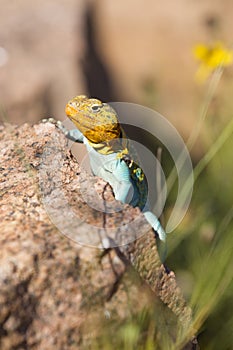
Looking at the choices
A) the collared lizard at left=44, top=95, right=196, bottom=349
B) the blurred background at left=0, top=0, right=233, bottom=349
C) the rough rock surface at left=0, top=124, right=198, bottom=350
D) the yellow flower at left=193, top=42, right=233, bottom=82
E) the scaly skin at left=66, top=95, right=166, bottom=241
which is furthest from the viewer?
the blurred background at left=0, top=0, right=233, bottom=349

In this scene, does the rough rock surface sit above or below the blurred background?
above

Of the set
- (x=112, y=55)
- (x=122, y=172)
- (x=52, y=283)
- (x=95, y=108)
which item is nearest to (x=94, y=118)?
(x=95, y=108)

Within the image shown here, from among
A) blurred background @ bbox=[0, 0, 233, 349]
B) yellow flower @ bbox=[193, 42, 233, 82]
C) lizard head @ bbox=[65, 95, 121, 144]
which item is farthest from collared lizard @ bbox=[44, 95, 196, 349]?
blurred background @ bbox=[0, 0, 233, 349]

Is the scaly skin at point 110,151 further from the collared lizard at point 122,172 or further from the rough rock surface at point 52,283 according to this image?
the rough rock surface at point 52,283

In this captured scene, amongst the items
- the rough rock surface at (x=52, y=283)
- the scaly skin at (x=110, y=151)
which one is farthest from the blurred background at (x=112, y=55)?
the rough rock surface at (x=52, y=283)

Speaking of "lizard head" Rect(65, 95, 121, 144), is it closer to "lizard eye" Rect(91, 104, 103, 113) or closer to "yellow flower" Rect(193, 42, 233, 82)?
"lizard eye" Rect(91, 104, 103, 113)

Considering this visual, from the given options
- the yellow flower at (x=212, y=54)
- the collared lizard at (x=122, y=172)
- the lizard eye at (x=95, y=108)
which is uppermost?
the lizard eye at (x=95, y=108)

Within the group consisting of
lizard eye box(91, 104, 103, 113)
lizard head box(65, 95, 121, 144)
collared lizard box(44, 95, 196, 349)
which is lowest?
collared lizard box(44, 95, 196, 349)

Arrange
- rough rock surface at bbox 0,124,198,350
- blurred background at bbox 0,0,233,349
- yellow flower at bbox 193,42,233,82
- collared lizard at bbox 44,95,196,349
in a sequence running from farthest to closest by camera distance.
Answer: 1. blurred background at bbox 0,0,233,349
2. yellow flower at bbox 193,42,233,82
3. collared lizard at bbox 44,95,196,349
4. rough rock surface at bbox 0,124,198,350
